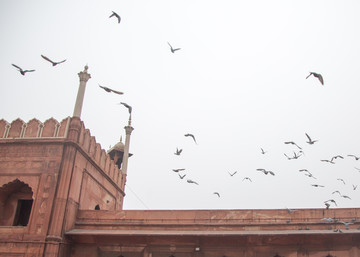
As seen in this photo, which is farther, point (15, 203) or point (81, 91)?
point (81, 91)

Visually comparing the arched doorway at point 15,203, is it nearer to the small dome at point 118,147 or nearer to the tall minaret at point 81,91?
the tall minaret at point 81,91

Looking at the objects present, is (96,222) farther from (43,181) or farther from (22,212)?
(22,212)

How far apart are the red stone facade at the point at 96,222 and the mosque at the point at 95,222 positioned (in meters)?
0.03

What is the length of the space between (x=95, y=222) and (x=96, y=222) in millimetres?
40

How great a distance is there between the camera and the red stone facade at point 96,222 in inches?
484

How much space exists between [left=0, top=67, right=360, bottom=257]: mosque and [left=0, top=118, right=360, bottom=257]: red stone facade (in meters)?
0.03

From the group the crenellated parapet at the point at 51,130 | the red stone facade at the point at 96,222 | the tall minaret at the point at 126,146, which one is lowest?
the red stone facade at the point at 96,222

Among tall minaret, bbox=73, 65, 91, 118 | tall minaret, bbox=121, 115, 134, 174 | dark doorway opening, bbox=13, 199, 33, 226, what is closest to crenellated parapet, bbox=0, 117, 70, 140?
tall minaret, bbox=73, 65, 91, 118

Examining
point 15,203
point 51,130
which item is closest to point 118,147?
point 51,130

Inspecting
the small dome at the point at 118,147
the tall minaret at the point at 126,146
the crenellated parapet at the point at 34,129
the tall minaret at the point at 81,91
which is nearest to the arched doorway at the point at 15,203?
the crenellated parapet at the point at 34,129

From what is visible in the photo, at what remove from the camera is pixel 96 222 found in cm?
1380

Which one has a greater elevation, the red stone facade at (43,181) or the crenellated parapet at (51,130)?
the crenellated parapet at (51,130)

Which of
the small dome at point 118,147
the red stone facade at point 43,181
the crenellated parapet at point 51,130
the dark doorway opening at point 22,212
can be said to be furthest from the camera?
the small dome at point 118,147

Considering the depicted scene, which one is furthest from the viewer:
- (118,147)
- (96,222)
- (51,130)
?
(118,147)
